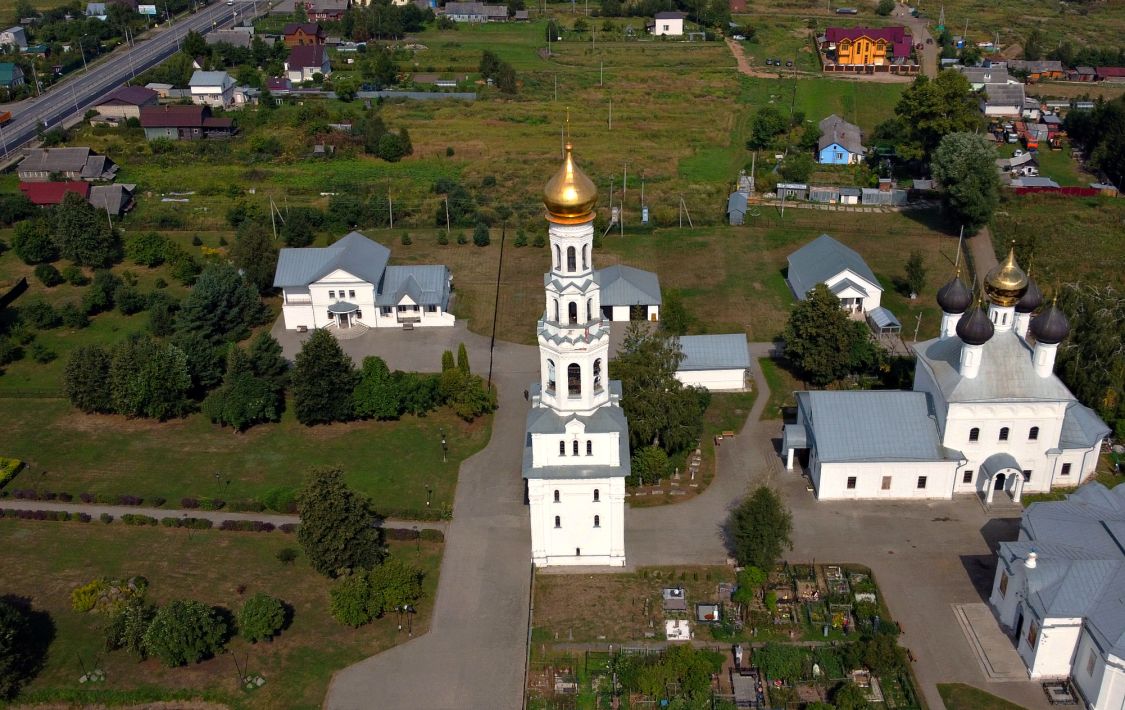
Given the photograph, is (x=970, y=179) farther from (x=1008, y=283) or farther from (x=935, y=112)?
(x=1008, y=283)

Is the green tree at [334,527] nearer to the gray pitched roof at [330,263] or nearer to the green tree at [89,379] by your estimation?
the green tree at [89,379]

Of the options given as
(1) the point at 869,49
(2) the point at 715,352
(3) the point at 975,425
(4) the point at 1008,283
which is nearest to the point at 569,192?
(4) the point at 1008,283

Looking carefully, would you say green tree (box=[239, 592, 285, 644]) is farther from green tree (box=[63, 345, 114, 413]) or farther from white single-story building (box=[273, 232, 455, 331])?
white single-story building (box=[273, 232, 455, 331])

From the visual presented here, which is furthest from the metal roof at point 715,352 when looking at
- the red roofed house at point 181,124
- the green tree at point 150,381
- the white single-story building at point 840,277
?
the red roofed house at point 181,124

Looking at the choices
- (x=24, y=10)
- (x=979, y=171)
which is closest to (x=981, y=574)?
(x=979, y=171)

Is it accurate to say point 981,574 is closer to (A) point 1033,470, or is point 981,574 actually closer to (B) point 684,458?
(A) point 1033,470

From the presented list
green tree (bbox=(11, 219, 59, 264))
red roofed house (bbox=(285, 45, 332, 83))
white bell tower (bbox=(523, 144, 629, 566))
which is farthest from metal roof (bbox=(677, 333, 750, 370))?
red roofed house (bbox=(285, 45, 332, 83))
